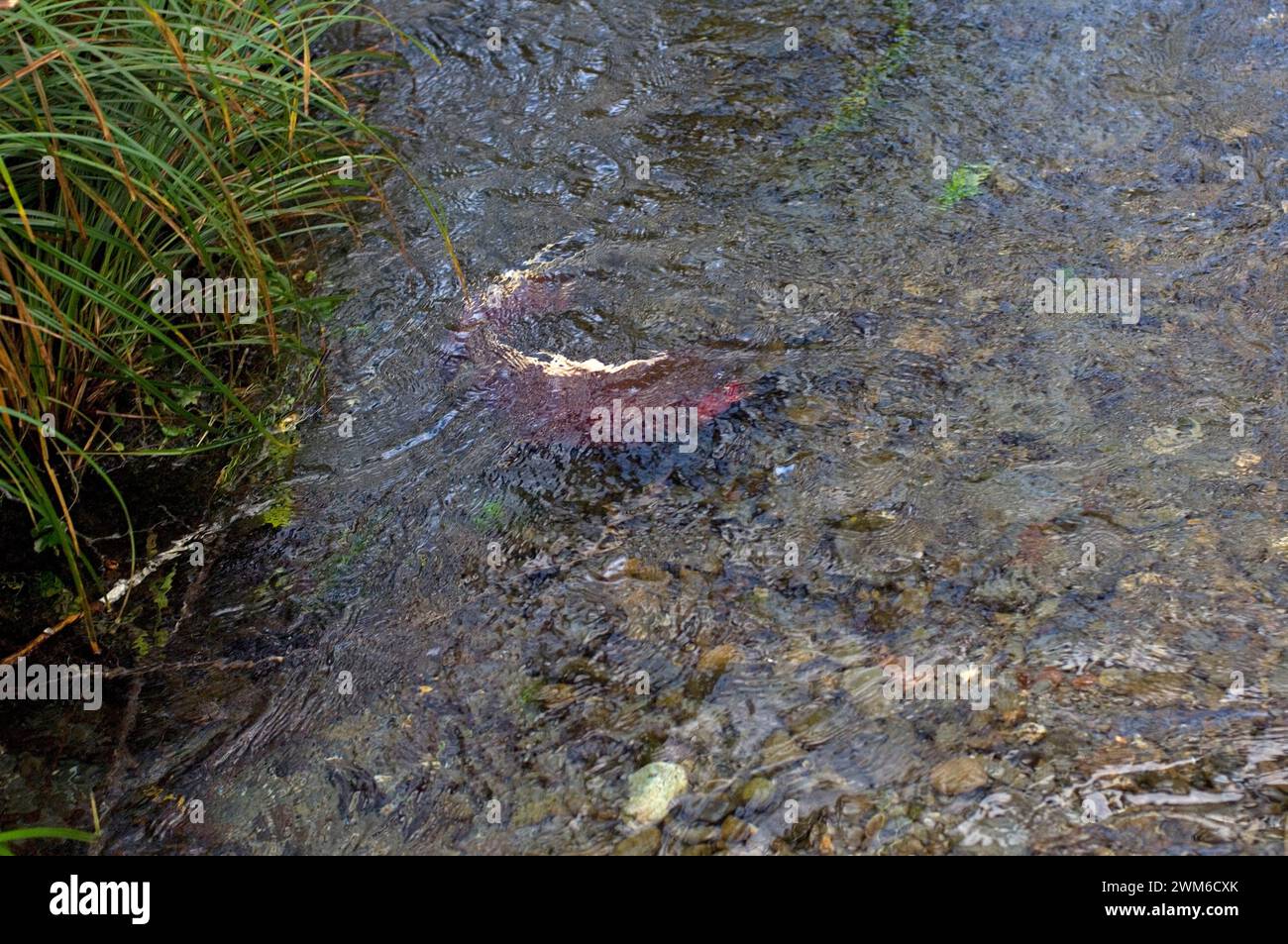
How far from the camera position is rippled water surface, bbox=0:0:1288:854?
1.95 meters

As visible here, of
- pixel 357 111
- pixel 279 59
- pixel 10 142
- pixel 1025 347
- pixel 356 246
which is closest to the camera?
pixel 10 142

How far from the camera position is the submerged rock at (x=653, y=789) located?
1.92 metres

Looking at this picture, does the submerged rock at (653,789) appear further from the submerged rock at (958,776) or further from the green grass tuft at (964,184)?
the green grass tuft at (964,184)

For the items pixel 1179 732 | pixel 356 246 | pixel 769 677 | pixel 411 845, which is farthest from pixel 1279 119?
pixel 411 845

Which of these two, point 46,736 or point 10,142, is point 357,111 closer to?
point 10,142

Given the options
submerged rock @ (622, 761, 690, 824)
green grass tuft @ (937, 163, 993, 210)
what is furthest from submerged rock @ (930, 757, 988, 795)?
green grass tuft @ (937, 163, 993, 210)

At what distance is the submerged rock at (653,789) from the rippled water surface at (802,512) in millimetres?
18

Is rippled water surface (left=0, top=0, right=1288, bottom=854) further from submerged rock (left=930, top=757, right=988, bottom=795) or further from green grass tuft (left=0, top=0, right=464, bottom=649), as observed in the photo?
green grass tuft (left=0, top=0, right=464, bottom=649)

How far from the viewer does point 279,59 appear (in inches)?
114

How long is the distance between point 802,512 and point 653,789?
69 cm

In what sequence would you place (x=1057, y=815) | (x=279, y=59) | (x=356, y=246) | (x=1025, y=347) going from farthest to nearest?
(x=356, y=246) → (x=279, y=59) → (x=1025, y=347) → (x=1057, y=815)

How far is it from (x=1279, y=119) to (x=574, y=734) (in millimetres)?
2662

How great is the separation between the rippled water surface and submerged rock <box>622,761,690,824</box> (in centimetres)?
2

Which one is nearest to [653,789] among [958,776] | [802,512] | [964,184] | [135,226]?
[958,776]
